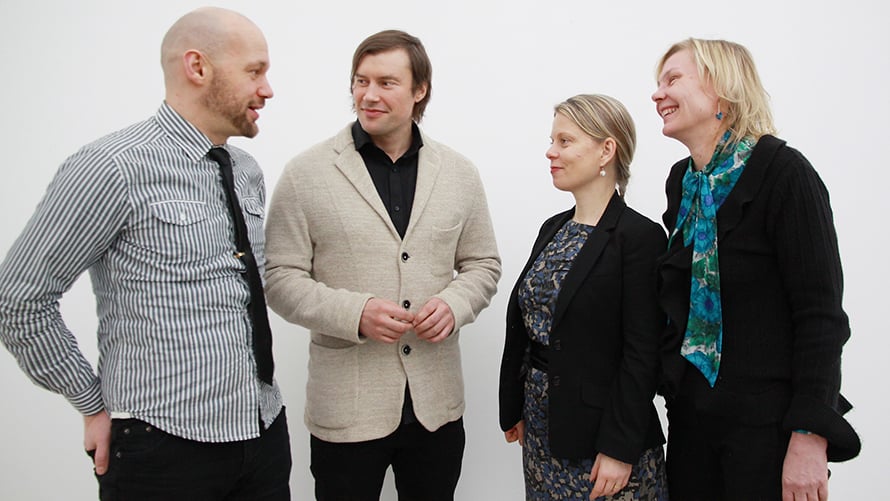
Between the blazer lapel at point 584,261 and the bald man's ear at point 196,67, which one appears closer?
the bald man's ear at point 196,67

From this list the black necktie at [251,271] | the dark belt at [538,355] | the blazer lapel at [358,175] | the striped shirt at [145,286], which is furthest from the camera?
the blazer lapel at [358,175]

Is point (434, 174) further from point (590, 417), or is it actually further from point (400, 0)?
point (400, 0)

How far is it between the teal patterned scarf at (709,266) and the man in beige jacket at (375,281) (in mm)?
635

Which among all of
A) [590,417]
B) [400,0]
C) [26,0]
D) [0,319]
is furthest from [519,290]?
[26,0]

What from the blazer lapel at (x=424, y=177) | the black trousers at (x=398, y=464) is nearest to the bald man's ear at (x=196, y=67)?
the blazer lapel at (x=424, y=177)

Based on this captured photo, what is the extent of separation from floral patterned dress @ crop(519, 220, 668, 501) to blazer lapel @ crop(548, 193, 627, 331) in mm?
35

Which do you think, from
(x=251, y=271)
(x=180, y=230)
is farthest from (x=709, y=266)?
(x=180, y=230)

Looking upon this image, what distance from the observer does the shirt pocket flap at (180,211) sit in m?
1.28

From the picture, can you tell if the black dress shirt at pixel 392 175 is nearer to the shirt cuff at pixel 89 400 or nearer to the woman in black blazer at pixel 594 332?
the woman in black blazer at pixel 594 332

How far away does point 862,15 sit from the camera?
2553mm

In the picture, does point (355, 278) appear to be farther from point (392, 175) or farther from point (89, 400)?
point (89, 400)

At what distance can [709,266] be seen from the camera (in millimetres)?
1426

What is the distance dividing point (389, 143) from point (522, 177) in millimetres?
855

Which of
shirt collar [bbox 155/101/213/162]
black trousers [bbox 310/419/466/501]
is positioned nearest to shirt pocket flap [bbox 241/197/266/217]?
shirt collar [bbox 155/101/213/162]
